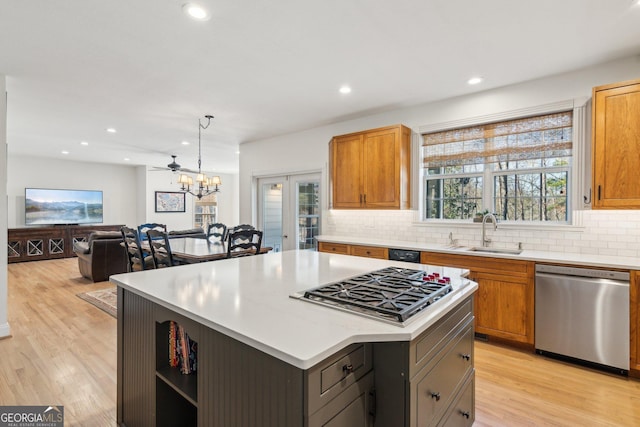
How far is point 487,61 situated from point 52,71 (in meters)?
3.99

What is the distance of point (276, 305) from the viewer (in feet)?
4.40

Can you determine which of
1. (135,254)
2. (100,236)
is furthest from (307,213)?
(100,236)

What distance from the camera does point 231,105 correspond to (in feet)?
13.2

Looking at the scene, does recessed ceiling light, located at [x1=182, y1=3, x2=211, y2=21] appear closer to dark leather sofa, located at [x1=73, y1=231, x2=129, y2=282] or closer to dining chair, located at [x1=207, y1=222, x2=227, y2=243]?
dining chair, located at [x1=207, y1=222, x2=227, y2=243]

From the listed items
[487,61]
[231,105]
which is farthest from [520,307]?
[231,105]

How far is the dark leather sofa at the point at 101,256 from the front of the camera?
5.54 metres

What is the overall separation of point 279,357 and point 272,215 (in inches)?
198

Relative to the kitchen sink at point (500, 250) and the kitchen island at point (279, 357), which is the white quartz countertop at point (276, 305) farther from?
the kitchen sink at point (500, 250)

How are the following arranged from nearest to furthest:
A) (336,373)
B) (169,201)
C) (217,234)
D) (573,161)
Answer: (336,373) → (573,161) → (217,234) → (169,201)

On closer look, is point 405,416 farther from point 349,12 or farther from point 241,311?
point 349,12

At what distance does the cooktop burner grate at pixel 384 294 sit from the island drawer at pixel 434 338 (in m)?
0.10

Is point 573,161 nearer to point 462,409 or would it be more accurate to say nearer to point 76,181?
point 462,409

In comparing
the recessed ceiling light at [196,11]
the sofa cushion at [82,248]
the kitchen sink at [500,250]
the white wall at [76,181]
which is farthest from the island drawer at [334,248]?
the white wall at [76,181]

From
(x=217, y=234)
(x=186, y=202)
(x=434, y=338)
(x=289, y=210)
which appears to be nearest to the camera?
(x=434, y=338)
